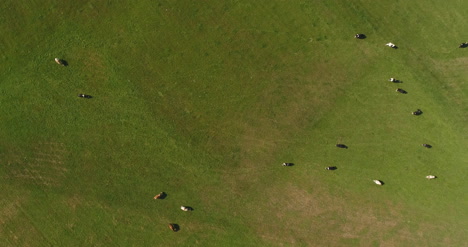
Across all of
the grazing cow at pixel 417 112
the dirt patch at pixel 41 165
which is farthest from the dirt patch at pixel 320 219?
the dirt patch at pixel 41 165

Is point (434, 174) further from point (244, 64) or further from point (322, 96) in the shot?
point (244, 64)

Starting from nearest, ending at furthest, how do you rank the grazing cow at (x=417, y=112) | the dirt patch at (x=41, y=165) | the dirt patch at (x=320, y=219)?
→ the grazing cow at (x=417, y=112)
the dirt patch at (x=320, y=219)
the dirt patch at (x=41, y=165)

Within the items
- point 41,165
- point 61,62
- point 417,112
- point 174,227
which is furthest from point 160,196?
point 417,112

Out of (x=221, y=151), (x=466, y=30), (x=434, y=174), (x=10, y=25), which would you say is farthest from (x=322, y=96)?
(x=10, y=25)

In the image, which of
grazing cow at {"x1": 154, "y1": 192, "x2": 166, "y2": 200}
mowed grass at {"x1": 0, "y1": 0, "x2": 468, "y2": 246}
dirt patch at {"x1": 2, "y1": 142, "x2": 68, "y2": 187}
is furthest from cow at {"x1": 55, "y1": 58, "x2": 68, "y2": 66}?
grazing cow at {"x1": 154, "y1": 192, "x2": 166, "y2": 200}

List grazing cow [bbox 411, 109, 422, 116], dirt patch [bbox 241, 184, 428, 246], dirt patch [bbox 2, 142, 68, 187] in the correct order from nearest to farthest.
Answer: grazing cow [bbox 411, 109, 422, 116]
dirt patch [bbox 241, 184, 428, 246]
dirt patch [bbox 2, 142, 68, 187]

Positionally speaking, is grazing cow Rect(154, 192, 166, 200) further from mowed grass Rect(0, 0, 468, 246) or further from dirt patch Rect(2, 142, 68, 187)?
dirt patch Rect(2, 142, 68, 187)

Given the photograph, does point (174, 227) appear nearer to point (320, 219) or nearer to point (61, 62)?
point (320, 219)

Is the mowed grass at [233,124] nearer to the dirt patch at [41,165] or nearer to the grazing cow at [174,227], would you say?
the dirt patch at [41,165]
